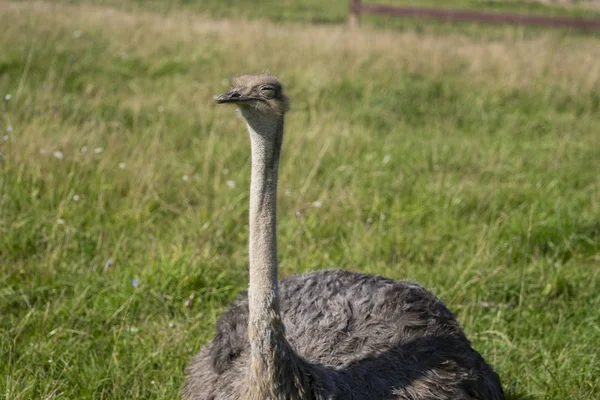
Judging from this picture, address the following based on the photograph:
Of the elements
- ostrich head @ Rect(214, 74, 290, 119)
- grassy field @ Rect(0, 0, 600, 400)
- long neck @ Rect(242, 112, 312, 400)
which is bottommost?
grassy field @ Rect(0, 0, 600, 400)

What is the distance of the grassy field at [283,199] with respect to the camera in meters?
3.87

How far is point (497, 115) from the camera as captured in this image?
803 cm

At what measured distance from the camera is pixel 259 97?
2232 mm

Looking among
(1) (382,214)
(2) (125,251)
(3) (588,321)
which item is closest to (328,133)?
(1) (382,214)

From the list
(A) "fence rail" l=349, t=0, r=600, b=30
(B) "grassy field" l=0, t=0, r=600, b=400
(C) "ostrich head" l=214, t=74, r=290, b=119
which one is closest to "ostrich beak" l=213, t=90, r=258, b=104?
(C) "ostrich head" l=214, t=74, r=290, b=119

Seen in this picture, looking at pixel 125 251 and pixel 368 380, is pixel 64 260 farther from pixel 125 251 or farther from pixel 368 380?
pixel 368 380

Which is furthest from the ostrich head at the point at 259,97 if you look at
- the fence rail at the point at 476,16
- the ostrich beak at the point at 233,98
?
the fence rail at the point at 476,16

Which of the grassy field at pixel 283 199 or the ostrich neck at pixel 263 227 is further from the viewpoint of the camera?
the grassy field at pixel 283 199

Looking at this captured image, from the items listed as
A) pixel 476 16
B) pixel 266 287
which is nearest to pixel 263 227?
pixel 266 287

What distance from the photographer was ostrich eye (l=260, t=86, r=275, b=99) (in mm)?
2246

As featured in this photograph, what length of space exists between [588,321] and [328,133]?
3007 millimetres

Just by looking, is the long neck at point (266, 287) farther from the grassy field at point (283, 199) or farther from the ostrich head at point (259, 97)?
the grassy field at point (283, 199)

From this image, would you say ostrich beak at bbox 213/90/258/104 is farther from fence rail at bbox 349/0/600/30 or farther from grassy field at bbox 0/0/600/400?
fence rail at bbox 349/0/600/30

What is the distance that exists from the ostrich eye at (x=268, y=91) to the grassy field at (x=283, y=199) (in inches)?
67.8
